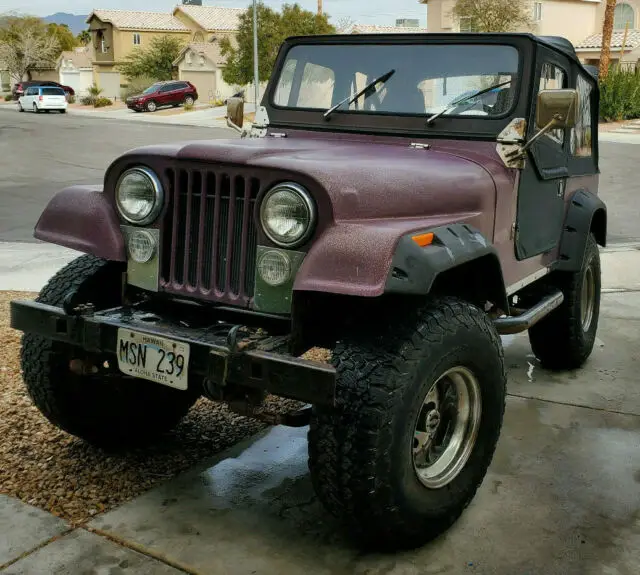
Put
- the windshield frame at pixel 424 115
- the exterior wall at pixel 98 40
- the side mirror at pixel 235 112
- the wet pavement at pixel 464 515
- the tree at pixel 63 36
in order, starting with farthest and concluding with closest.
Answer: the tree at pixel 63 36 < the exterior wall at pixel 98 40 < the side mirror at pixel 235 112 < the windshield frame at pixel 424 115 < the wet pavement at pixel 464 515

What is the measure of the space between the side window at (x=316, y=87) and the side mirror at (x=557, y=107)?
1.12 meters

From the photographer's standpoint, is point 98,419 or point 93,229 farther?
point 98,419

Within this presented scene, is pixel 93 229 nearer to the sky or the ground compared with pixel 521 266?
nearer to the sky

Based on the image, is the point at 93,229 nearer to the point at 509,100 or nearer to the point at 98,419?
the point at 98,419

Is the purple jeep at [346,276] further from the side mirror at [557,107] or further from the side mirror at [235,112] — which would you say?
the side mirror at [235,112]

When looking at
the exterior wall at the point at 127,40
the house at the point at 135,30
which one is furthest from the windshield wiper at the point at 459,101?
the exterior wall at the point at 127,40

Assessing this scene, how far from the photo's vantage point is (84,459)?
3.79 metres

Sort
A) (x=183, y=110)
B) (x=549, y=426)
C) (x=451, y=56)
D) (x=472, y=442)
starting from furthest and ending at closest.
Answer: (x=183, y=110)
(x=549, y=426)
(x=451, y=56)
(x=472, y=442)

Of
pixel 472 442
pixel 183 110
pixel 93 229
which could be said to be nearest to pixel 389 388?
pixel 472 442

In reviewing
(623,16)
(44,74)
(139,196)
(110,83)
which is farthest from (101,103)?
(139,196)

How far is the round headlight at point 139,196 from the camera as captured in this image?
3.18 m

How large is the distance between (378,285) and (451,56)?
6.05 feet

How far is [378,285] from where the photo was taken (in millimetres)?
2623

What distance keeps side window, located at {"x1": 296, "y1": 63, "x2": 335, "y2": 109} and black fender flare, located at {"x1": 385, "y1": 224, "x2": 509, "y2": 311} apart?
1377 mm
